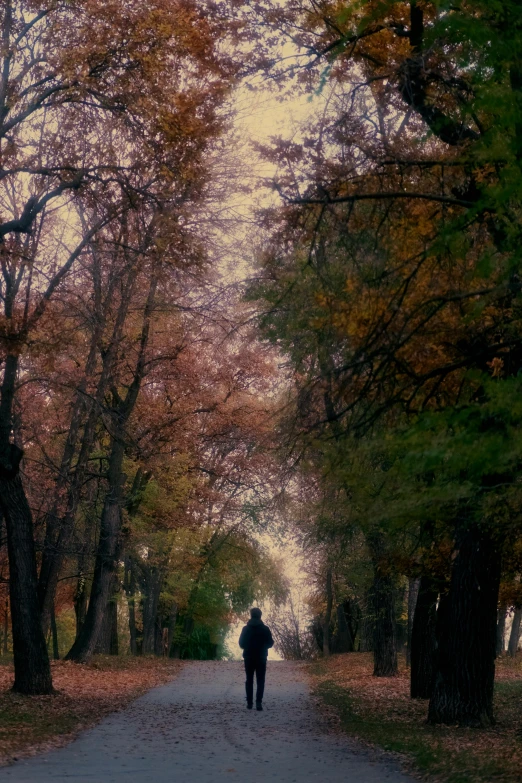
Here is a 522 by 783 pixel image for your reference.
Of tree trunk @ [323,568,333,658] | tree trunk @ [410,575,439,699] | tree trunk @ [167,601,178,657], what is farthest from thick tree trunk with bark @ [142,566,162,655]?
tree trunk @ [410,575,439,699]

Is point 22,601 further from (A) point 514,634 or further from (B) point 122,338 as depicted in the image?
(A) point 514,634

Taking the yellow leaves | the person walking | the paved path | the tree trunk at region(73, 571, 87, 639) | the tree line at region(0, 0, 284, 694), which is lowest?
the paved path

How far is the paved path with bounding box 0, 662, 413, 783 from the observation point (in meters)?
9.53

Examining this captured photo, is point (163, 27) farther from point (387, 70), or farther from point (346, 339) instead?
point (346, 339)

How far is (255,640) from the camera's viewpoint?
58.8 ft

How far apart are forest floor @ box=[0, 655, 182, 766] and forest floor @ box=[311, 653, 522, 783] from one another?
158 inches

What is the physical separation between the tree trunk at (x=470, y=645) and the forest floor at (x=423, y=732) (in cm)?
42

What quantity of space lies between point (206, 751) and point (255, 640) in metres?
6.30

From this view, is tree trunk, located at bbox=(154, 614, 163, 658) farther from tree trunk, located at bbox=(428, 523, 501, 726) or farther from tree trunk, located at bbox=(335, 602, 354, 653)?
tree trunk, located at bbox=(428, 523, 501, 726)

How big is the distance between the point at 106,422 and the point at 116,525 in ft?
26.7

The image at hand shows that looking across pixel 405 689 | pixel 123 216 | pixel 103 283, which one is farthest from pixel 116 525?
pixel 123 216


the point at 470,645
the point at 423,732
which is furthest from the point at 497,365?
the point at 423,732

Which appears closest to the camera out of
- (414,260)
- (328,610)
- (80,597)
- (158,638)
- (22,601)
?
(414,260)

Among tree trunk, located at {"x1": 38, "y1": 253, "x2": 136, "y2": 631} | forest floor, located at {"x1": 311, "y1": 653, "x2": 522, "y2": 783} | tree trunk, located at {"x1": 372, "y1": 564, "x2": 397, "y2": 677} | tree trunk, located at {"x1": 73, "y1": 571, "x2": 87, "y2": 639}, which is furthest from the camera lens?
tree trunk, located at {"x1": 73, "y1": 571, "x2": 87, "y2": 639}
